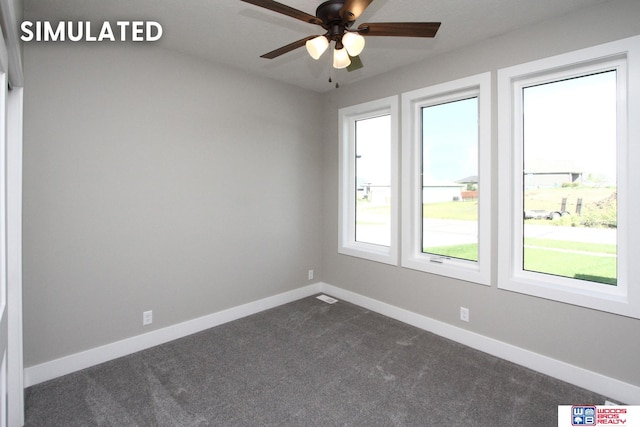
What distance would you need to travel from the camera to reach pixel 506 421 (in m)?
1.91

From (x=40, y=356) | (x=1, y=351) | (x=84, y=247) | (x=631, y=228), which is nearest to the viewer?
(x=1, y=351)

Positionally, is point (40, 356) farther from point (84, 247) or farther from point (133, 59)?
point (133, 59)

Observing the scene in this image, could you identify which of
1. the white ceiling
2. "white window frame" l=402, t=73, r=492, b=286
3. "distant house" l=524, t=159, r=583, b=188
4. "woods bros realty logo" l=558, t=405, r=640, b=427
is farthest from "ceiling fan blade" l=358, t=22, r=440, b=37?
"woods bros realty logo" l=558, t=405, r=640, b=427

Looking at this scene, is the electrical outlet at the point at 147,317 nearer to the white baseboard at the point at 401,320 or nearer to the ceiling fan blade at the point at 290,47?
the white baseboard at the point at 401,320

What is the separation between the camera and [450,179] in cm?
318

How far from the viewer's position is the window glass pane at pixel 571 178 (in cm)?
230

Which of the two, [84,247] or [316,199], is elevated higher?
[316,199]

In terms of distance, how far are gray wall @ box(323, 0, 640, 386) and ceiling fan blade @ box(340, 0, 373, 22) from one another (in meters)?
1.67

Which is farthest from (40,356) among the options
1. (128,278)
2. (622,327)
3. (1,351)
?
(622,327)

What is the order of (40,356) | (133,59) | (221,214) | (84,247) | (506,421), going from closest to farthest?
(506,421) → (40,356) → (84,247) → (133,59) → (221,214)

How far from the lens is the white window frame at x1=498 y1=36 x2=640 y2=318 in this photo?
6.81ft

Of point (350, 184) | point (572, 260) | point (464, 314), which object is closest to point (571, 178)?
point (572, 260)

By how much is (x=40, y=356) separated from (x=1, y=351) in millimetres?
965

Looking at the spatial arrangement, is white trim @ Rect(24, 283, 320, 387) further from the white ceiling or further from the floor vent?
the white ceiling
